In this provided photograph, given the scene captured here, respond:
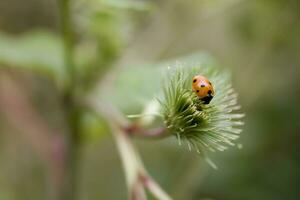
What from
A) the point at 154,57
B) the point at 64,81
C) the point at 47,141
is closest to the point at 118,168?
the point at 154,57

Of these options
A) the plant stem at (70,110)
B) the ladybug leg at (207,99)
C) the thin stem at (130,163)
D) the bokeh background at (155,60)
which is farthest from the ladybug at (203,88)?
the bokeh background at (155,60)

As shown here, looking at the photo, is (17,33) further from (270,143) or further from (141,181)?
(141,181)

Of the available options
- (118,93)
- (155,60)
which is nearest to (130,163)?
(118,93)

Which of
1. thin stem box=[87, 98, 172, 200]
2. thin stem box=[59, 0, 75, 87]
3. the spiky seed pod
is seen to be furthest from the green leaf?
the spiky seed pod

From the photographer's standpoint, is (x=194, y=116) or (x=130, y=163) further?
(x=130, y=163)

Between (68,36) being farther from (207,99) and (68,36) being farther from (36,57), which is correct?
(207,99)
